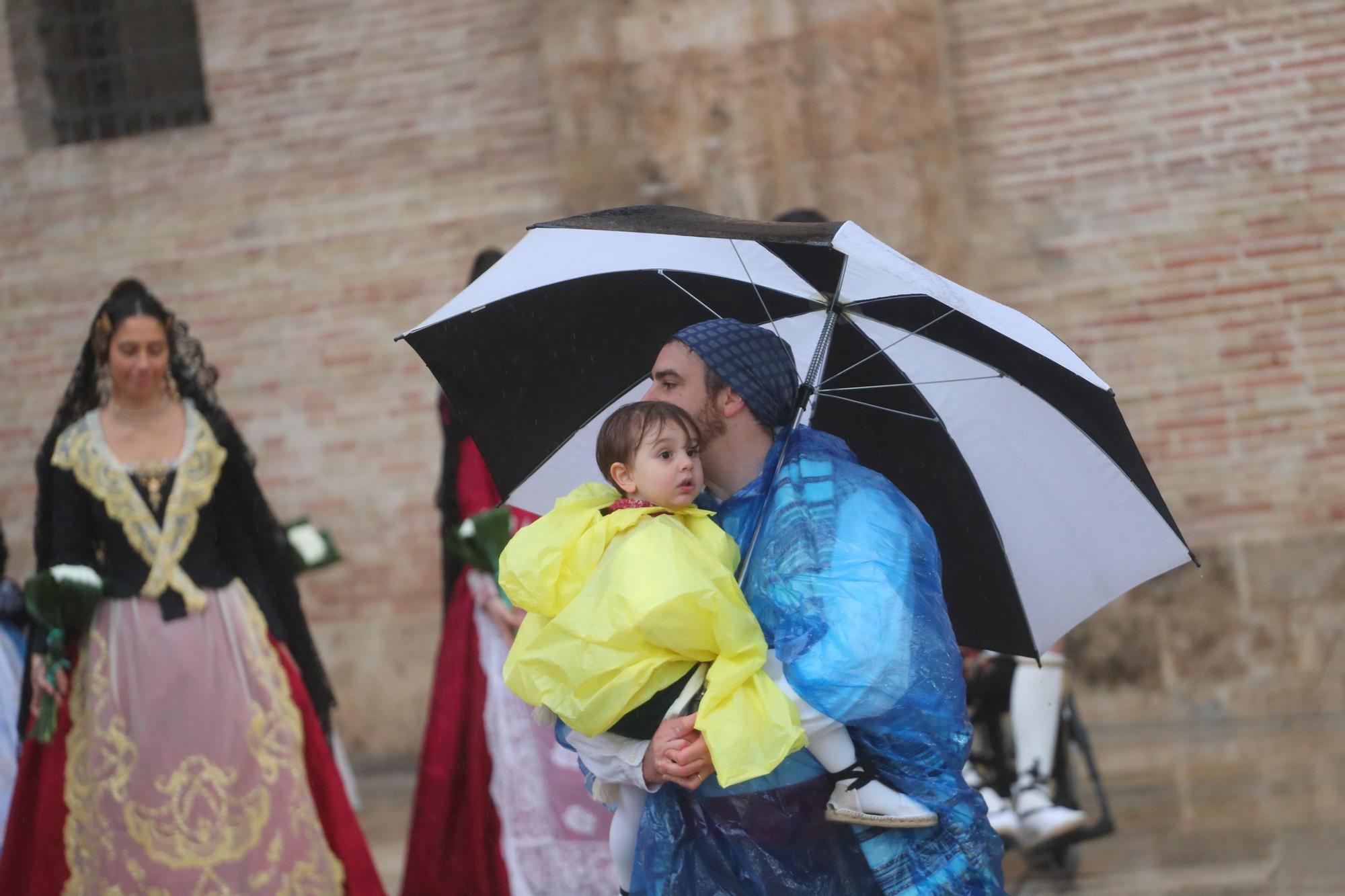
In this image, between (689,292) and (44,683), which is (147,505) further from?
(689,292)

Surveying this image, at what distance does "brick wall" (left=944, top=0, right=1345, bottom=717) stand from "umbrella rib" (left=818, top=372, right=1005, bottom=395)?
15.6 feet

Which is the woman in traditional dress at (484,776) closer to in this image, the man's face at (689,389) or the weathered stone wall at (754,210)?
the man's face at (689,389)

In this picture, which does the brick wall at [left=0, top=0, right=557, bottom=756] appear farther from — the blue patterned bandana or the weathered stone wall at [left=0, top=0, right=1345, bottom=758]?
the blue patterned bandana

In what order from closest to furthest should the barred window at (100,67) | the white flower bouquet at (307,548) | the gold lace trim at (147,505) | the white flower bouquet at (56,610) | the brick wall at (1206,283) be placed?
the white flower bouquet at (56,610) → the gold lace trim at (147,505) → the white flower bouquet at (307,548) → the brick wall at (1206,283) → the barred window at (100,67)

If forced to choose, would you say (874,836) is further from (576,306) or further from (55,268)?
(55,268)

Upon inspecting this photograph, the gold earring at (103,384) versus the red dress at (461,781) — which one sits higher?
the gold earring at (103,384)

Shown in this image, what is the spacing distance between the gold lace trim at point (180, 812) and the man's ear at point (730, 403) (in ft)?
8.40

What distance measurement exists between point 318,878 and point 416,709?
11.9 feet

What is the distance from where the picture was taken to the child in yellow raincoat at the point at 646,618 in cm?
239

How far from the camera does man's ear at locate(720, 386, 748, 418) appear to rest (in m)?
2.73

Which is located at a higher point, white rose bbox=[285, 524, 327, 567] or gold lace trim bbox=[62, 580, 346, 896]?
white rose bbox=[285, 524, 327, 567]

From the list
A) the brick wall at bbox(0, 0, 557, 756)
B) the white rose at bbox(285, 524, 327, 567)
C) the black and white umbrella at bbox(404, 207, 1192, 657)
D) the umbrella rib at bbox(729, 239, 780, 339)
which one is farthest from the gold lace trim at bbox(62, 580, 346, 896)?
the brick wall at bbox(0, 0, 557, 756)

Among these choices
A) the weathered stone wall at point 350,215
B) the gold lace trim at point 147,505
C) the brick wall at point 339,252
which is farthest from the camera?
the brick wall at point 339,252

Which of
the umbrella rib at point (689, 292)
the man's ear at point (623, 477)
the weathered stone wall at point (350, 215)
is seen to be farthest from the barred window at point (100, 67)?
the man's ear at point (623, 477)
